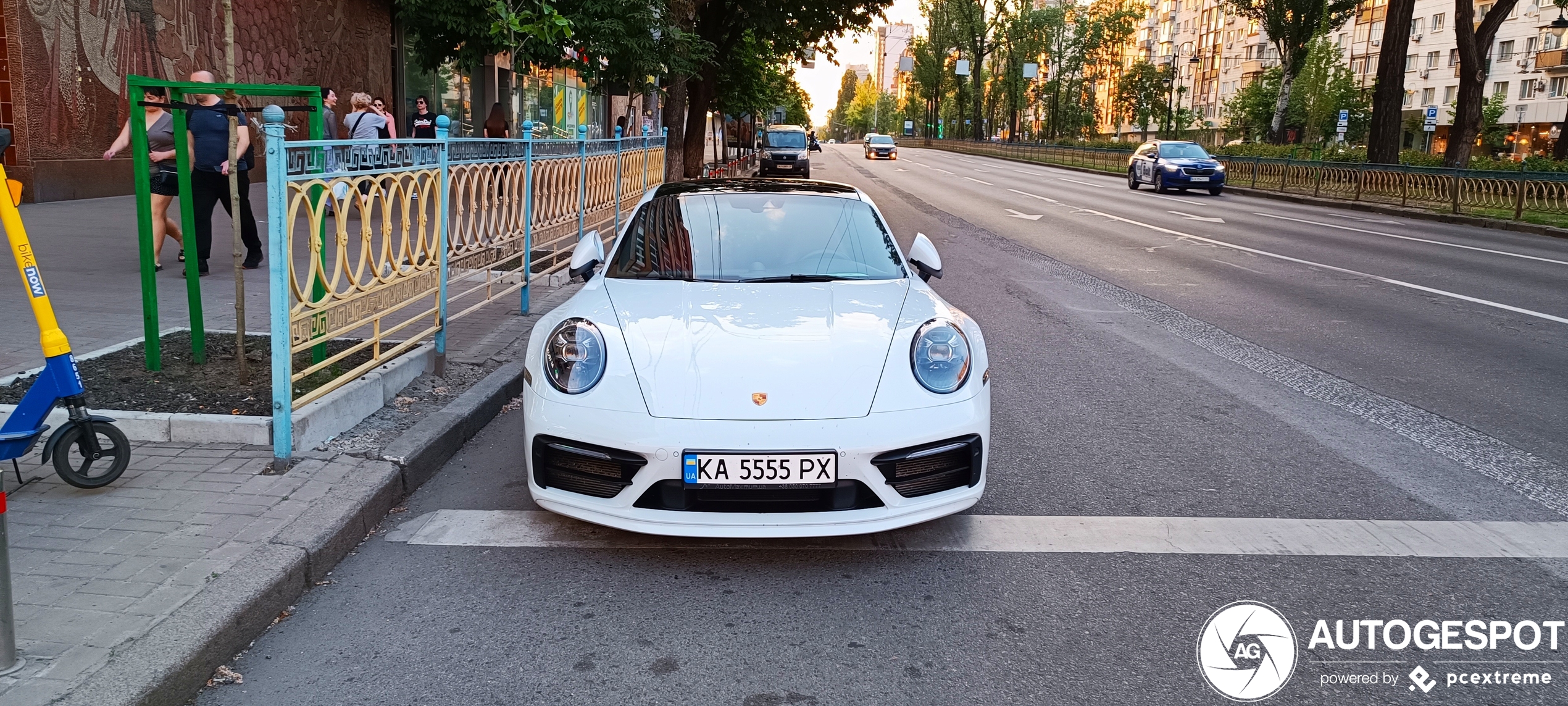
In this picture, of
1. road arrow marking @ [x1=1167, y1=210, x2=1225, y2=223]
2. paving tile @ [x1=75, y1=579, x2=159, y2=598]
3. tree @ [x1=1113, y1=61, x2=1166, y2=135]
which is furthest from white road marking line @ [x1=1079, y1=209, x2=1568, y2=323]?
tree @ [x1=1113, y1=61, x2=1166, y2=135]

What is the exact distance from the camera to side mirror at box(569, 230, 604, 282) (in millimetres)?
5223

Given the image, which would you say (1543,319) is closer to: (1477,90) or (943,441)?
(943,441)

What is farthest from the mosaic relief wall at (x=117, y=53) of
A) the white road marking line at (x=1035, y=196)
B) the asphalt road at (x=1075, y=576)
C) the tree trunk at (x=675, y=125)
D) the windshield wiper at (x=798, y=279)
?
the white road marking line at (x=1035, y=196)

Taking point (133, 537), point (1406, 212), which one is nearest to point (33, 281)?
point (133, 537)

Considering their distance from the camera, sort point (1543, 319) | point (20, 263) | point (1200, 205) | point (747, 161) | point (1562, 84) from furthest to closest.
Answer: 1. point (1562, 84)
2. point (747, 161)
3. point (1200, 205)
4. point (1543, 319)
5. point (20, 263)

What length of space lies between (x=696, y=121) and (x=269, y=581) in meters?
22.4

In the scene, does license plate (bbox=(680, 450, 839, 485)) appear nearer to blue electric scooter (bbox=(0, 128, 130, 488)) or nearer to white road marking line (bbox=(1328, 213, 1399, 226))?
blue electric scooter (bbox=(0, 128, 130, 488))

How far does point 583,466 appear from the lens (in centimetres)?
385

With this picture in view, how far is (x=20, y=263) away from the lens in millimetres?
3785

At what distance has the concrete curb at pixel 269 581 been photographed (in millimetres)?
2785

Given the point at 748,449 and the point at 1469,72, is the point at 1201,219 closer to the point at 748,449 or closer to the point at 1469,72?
the point at 1469,72


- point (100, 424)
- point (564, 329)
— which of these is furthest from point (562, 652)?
point (100, 424)

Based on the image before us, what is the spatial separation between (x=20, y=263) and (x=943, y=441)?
3283 millimetres

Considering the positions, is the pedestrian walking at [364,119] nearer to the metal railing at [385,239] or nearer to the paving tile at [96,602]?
the metal railing at [385,239]
